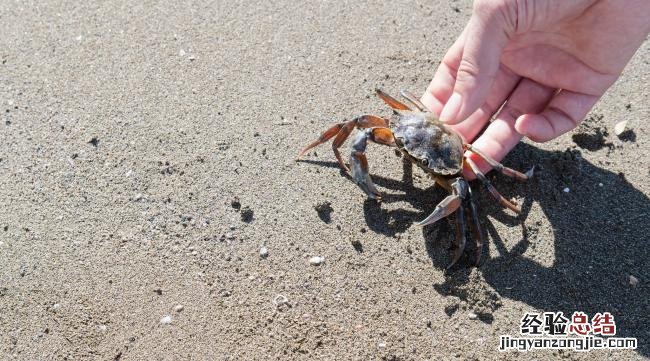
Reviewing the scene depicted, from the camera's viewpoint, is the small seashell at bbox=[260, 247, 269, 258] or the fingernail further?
the small seashell at bbox=[260, 247, 269, 258]

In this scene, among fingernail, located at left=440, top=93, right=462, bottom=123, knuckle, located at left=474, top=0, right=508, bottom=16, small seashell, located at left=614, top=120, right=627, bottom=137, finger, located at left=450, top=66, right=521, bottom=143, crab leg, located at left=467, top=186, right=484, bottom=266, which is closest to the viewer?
knuckle, located at left=474, top=0, right=508, bottom=16

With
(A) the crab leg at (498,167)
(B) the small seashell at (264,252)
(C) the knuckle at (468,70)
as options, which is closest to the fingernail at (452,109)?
(C) the knuckle at (468,70)

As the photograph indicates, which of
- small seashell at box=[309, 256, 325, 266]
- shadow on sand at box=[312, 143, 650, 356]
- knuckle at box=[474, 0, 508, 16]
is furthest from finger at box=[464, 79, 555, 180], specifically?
small seashell at box=[309, 256, 325, 266]

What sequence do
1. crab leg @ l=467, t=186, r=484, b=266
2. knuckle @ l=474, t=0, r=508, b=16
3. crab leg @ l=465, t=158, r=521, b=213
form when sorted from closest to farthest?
knuckle @ l=474, t=0, r=508, b=16
crab leg @ l=467, t=186, r=484, b=266
crab leg @ l=465, t=158, r=521, b=213

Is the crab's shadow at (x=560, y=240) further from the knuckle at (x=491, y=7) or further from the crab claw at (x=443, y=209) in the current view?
the knuckle at (x=491, y=7)

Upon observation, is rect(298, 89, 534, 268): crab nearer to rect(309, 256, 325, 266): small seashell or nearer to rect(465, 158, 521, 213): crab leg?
rect(465, 158, 521, 213): crab leg

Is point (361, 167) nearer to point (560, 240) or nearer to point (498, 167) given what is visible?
point (498, 167)

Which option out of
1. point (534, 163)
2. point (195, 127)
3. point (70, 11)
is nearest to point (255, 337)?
point (195, 127)
